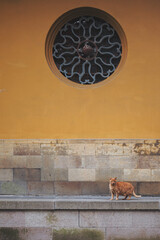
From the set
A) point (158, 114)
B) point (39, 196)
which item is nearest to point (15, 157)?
point (39, 196)

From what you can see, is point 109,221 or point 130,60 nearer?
point 109,221

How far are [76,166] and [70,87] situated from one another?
1.73 meters

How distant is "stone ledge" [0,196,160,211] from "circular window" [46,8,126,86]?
2.52 metres

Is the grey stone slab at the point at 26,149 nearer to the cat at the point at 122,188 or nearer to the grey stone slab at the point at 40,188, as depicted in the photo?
the grey stone slab at the point at 40,188

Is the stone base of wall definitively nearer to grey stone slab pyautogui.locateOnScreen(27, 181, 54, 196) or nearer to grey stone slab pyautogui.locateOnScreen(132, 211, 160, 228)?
grey stone slab pyautogui.locateOnScreen(132, 211, 160, 228)

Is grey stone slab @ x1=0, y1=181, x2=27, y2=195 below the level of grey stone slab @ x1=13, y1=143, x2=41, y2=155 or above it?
below

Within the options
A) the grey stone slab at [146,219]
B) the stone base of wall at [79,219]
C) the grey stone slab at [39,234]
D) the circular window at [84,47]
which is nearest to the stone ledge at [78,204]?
the stone base of wall at [79,219]

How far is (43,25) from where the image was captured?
591cm

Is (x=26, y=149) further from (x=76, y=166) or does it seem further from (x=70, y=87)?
(x=70, y=87)

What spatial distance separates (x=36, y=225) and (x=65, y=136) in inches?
75.7

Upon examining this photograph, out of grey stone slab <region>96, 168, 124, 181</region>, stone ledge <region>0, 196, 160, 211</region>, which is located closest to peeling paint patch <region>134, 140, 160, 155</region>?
grey stone slab <region>96, 168, 124, 181</region>

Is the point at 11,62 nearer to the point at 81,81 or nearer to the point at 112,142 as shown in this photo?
the point at 81,81

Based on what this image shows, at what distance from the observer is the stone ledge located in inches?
210

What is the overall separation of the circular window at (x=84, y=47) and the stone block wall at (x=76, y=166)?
1499 millimetres
